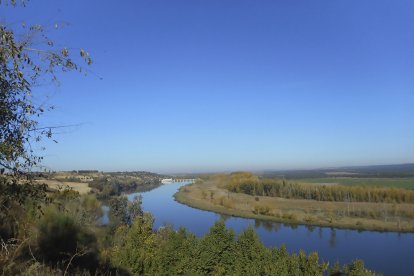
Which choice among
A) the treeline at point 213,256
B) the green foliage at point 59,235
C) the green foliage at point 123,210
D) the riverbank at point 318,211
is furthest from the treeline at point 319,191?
the green foliage at point 59,235

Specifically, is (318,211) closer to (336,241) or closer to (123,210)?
(336,241)

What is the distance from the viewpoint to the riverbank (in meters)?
67.1

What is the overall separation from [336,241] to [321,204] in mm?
38320

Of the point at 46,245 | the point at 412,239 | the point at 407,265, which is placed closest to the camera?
the point at 46,245

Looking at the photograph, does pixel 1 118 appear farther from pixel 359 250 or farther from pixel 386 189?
pixel 386 189

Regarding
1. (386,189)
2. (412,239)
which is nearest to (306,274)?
(412,239)

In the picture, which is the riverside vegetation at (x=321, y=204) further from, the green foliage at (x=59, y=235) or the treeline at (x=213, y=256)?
the green foliage at (x=59, y=235)

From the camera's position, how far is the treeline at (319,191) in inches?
3619

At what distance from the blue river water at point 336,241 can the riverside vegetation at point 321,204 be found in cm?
423

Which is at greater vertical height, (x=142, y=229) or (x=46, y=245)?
(x=46, y=245)

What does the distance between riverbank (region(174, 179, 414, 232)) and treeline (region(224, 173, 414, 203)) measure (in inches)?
199

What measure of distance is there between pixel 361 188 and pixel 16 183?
10313 centimetres

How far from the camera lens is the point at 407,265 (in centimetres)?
4078

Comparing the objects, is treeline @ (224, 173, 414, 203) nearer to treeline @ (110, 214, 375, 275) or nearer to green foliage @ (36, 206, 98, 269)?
treeline @ (110, 214, 375, 275)
